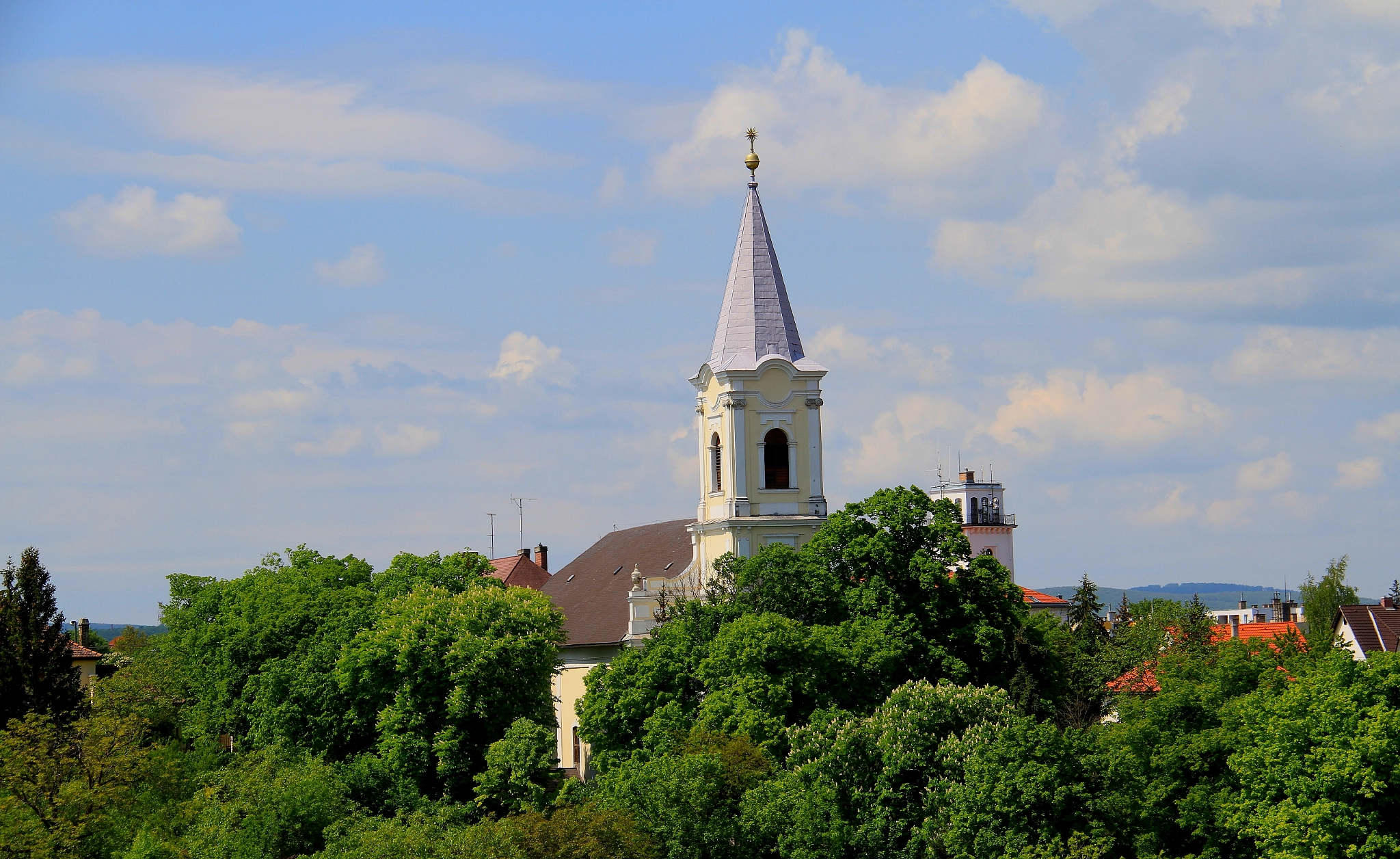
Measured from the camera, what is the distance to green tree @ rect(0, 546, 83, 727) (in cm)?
6066

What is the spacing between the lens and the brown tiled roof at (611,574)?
72.3 m

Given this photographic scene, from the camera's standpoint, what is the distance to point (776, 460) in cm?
6831

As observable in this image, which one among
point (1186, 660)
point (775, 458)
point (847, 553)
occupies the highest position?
point (775, 458)

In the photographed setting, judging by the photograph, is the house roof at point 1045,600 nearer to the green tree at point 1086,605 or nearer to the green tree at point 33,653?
the green tree at point 1086,605

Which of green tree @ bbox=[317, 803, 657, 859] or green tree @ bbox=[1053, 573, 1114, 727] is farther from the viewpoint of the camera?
green tree @ bbox=[1053, 573, 1114, 727]

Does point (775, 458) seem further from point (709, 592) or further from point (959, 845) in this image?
point (959, 845)

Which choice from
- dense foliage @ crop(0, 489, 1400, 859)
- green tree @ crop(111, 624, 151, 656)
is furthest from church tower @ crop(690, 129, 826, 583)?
green tree @ crop(111, 624, 151, 656)

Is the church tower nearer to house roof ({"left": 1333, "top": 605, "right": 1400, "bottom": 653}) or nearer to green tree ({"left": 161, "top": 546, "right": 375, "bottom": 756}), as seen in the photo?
green tree ({"left": 161, "top": 546, "right": 375, "bottom": 756})

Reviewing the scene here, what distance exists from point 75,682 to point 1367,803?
44670mm

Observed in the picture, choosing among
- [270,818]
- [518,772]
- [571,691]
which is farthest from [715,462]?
[270,818]

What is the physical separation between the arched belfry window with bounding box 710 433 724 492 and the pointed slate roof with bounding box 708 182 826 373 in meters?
2.92

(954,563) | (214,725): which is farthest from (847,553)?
(214,725)

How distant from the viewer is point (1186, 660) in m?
55.8

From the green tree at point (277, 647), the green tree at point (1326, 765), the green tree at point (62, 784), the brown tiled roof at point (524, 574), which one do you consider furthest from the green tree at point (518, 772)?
the brown tiled roof at point (524, 574)
